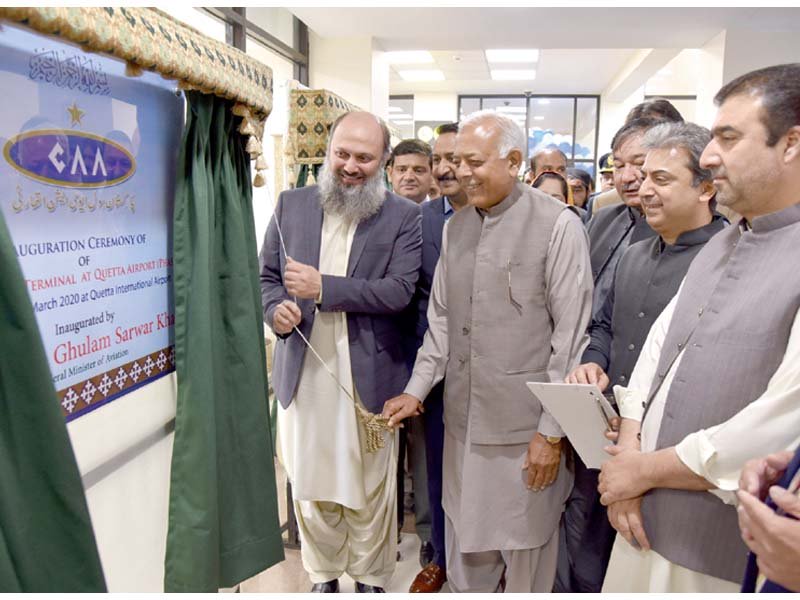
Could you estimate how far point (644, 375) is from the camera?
151 cm

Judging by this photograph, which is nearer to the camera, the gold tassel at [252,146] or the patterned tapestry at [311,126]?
the gold tassel at [252,146]

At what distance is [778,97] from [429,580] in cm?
208

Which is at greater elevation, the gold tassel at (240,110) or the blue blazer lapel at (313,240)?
the gold tassel at (240,110)

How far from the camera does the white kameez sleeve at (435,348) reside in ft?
7.02

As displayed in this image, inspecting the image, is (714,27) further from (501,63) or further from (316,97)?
(316,97)

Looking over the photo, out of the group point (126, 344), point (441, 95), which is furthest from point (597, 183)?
point (126, 344)

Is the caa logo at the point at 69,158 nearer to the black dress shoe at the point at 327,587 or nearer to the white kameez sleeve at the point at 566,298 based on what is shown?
the white kameez sleeve at the point at 566,298

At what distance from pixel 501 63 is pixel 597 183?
4027 millimetres

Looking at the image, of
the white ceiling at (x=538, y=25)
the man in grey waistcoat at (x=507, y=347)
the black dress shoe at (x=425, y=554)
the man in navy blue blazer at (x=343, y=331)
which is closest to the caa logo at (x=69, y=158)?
the man in navy blue blazer at (x=343, y=331)

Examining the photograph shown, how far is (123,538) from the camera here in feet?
4.93

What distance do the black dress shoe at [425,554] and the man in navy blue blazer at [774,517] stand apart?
180 centimetres

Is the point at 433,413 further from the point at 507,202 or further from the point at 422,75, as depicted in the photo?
the point at 422,75

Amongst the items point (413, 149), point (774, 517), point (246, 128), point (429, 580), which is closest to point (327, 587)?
point (429, 580)

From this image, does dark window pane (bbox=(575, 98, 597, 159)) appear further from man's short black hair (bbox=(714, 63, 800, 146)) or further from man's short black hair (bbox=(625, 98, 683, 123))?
man's short black hair (bbox=(714, 63, 800, 146))
